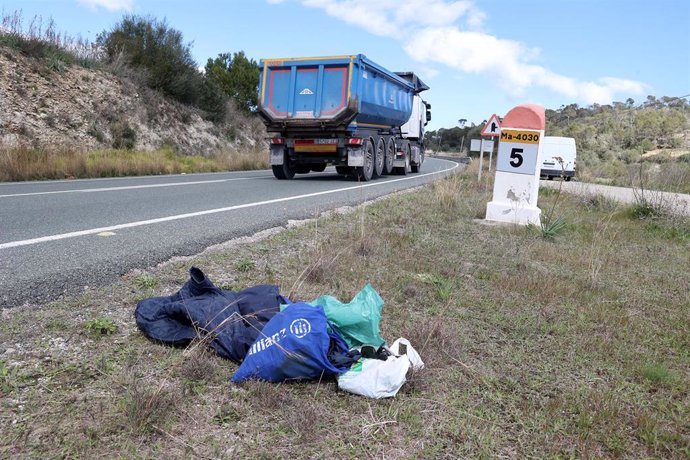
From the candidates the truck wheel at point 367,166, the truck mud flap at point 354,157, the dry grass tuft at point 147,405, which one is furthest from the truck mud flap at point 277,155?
the dry grass tuft at point 147,405

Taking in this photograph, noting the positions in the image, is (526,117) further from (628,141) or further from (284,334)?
(628,141)

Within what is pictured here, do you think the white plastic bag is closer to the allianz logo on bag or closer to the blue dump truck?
the allianz logo on bag

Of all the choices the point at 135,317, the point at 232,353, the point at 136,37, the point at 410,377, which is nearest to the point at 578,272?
the point at 410,377

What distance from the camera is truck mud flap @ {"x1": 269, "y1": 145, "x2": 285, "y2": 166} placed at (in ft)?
47.0

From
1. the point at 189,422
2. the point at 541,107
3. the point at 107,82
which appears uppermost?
the point at 107,82

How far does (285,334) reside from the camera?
2516 millimetres

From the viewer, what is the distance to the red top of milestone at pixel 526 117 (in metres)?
7.25

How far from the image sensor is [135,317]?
2959 millimetres

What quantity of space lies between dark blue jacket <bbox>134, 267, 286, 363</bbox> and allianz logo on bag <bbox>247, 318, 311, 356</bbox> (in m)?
0.13

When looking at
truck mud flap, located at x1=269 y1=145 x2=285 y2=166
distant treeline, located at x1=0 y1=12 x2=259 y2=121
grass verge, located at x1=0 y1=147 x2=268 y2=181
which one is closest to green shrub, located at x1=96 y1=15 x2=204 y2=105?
distant treeline, located at x1=0 y1=12 x2=259 y2=121

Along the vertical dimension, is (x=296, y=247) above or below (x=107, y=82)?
below

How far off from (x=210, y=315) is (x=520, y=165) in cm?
576

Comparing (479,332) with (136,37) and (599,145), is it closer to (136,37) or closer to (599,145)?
(136,37)

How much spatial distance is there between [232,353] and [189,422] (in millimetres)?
602
